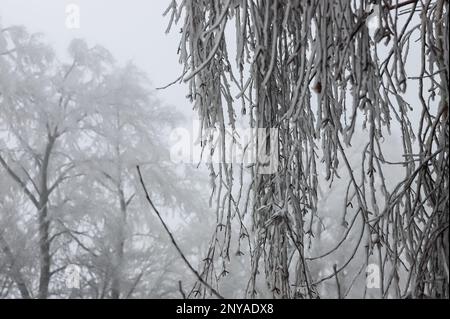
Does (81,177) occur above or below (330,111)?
above

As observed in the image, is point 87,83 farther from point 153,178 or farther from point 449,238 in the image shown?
point 449,238

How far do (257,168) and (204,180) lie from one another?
7304 millimetres

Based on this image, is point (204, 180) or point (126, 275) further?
point (204, 180)

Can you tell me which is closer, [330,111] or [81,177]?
[330,111]

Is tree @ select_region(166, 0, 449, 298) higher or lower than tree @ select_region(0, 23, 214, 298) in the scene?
lower

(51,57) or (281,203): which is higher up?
(51,57)

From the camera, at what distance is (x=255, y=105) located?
3.43ft

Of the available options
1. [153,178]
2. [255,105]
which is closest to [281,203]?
[255,105]

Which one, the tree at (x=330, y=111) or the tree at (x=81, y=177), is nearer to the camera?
the tree at (x=330, y=111)

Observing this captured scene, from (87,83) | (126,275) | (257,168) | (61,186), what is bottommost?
(257,168)

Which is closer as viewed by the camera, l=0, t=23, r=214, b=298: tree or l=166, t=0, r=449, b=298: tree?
l=166, t=0, r=449, b=298: tree

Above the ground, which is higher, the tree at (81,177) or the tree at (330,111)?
the tree at (81,177)
